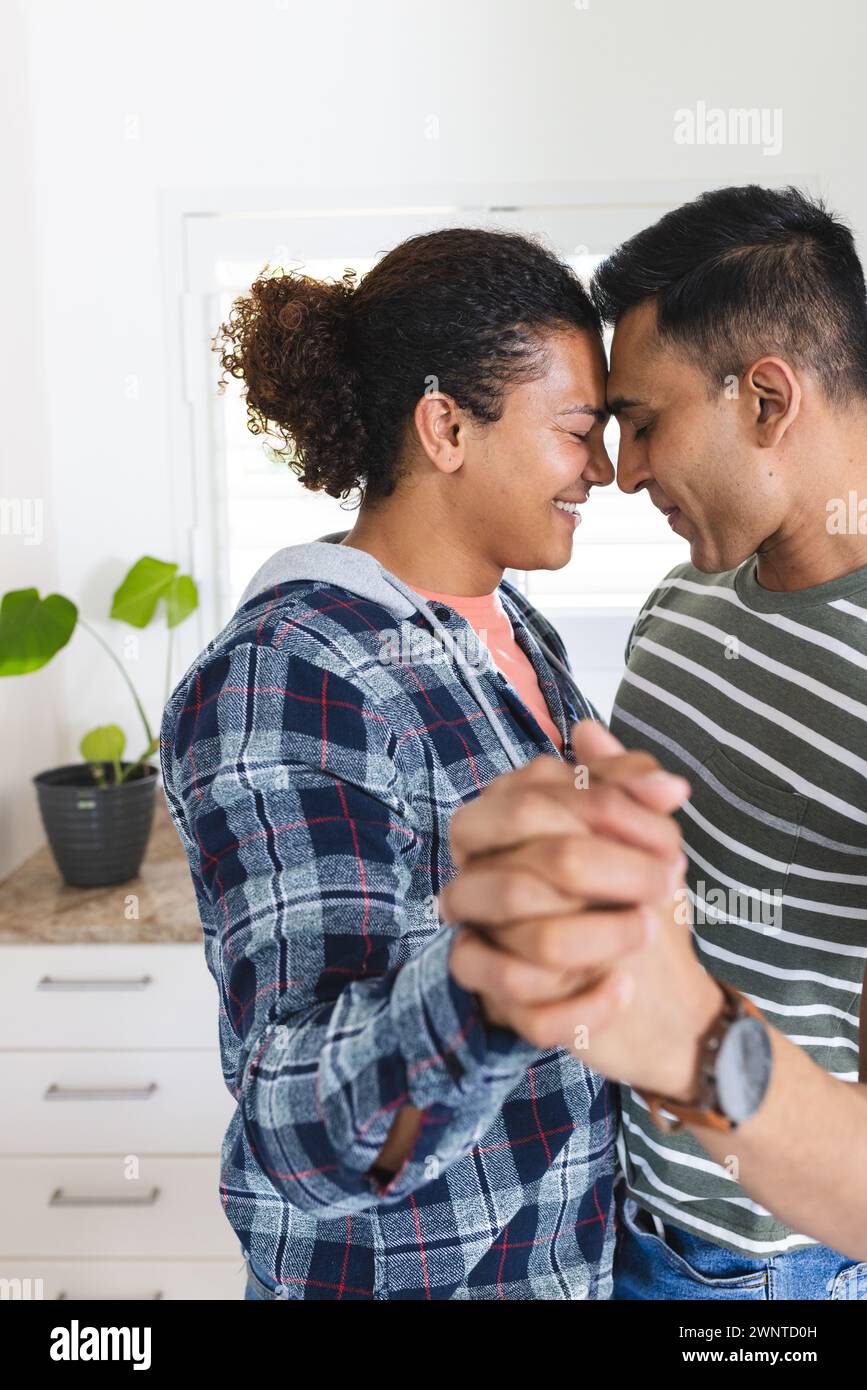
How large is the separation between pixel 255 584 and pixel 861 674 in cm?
50

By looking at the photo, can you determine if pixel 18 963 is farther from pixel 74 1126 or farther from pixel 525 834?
pixel 525 834

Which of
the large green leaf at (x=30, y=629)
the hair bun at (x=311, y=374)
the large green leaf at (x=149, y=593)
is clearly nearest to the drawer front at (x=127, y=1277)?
the large green leaf at (x=30, y=629)

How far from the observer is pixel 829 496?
3.56 ft

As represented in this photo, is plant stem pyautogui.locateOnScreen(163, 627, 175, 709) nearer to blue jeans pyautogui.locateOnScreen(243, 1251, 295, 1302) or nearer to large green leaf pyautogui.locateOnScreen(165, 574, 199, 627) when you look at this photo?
large green leaf pyautogui.locateOnScreen(165, 574, 199, 627)

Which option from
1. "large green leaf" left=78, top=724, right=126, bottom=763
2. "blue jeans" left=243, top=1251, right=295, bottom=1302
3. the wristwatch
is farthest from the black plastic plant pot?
the wristwatch

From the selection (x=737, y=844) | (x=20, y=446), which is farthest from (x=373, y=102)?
(x=737, y=844)

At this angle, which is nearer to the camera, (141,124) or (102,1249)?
(102,1249)

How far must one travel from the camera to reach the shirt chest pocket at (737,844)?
41.2 inches

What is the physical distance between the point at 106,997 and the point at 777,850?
55.1 inches

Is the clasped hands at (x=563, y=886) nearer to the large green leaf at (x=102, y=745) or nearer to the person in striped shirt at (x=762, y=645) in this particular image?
the person in striped shirt at (x=762, y=645)

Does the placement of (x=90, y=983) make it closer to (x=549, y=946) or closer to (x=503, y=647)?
(x=503, y=647)

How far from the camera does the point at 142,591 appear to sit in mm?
2480
